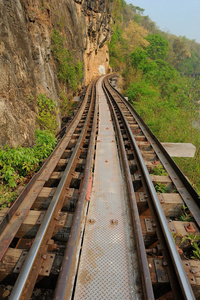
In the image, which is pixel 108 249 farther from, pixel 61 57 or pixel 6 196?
pixel 61 57

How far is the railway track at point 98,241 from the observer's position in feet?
6.24

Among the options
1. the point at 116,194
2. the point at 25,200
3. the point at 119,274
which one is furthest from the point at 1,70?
the point at 119,274

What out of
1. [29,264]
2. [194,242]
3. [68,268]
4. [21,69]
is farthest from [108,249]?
[21,69]

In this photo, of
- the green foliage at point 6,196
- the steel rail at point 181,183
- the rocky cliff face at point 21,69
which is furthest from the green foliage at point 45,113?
the steel rail at point 181,183

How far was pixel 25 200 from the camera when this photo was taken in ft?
10.1

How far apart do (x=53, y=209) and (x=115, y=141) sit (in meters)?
3.36

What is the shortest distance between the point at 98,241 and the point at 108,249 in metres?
0.17

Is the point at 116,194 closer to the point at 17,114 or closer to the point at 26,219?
the point at 26,219

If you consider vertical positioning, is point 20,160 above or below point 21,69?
below

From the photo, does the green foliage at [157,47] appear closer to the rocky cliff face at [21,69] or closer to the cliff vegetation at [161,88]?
the cliff vegetation at [161,88]

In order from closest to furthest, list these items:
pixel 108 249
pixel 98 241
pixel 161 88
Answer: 1. pixel 108 249
2. pixel 98 241
3. pixel 161 88

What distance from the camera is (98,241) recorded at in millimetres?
2453

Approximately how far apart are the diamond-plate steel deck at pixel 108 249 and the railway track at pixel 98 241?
0.03 ft

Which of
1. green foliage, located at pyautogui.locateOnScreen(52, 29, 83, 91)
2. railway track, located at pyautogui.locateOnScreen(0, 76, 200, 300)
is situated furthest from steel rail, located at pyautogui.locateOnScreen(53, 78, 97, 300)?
green foliage, located at pyautogui.locateOnScreen(52, 29, 83, 91)
